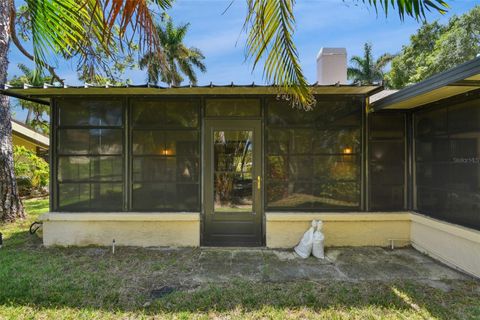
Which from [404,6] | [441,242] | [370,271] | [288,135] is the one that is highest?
[404,6]

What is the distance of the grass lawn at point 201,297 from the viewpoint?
2.81 m

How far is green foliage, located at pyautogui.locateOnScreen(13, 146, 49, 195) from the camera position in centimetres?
984

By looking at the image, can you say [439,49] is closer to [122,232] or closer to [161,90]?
[161,90]

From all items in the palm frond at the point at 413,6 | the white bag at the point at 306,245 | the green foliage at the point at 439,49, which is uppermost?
the green foliage at the point at 439,49

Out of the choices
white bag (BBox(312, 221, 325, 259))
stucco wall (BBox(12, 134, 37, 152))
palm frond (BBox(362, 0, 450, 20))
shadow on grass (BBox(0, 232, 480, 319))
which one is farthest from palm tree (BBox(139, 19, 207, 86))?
palm frond (BBox(362, 0, 450, 20))

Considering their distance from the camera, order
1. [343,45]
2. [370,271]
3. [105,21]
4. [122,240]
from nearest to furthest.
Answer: [105,21] < [370,271] < [122,240] < [343,45]

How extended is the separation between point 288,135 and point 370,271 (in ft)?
7.95

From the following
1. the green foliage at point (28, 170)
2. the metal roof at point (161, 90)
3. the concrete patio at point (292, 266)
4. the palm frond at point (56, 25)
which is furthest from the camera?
the green foliage at point (28, 170)

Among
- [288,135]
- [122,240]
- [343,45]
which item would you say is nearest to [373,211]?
[288,135]

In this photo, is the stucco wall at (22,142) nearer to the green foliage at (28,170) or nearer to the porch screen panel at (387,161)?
the green foliage at (28,170)

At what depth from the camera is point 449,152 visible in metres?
4.11

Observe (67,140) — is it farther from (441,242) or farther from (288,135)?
(441,242)

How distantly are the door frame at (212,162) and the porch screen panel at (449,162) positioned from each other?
271 centimetres

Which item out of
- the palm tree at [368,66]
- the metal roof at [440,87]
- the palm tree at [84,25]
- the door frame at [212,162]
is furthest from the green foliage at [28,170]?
the palm tree at [368,66]
